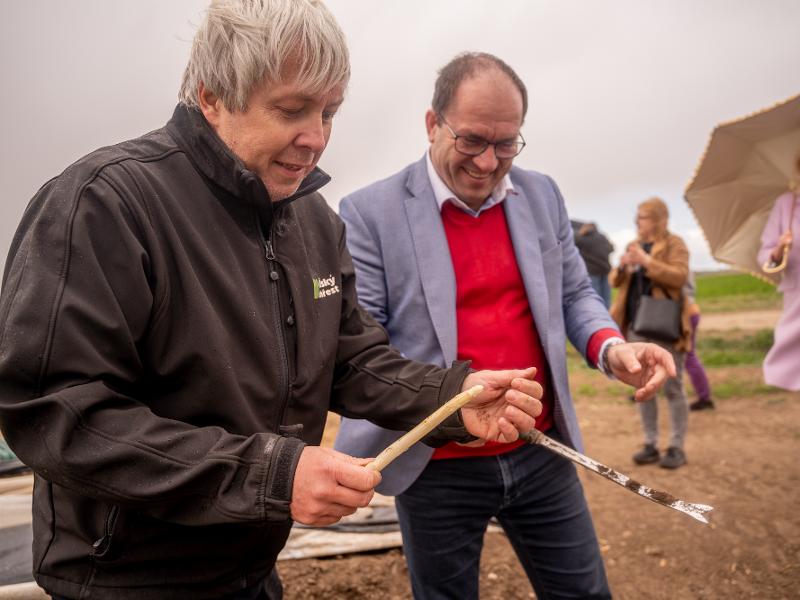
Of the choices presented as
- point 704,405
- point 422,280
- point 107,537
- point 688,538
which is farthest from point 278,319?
point 704,405

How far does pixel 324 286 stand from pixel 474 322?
2.50 ft

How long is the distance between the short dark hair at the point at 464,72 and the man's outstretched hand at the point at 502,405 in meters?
Result: 1.06

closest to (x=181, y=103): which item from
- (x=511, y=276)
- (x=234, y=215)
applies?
(x=234, y=215)

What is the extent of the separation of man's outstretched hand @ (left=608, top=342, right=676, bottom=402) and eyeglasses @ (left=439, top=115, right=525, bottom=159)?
0.76m

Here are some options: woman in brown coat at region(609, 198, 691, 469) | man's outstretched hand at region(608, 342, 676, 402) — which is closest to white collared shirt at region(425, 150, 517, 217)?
man's outstretched hand at region(608, 342, 676, 402)

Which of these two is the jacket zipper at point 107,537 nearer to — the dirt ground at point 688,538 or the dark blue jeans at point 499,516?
the dark blue jeans at point 499,516

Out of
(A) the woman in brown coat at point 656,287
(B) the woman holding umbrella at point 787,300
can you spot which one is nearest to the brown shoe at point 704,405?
(A) the woman in brown coat at point 656,287

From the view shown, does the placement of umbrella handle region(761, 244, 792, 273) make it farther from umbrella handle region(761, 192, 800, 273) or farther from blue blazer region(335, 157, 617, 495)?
blue blazer region(335, 157, 617, 495)

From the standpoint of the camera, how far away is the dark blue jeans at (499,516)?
7.60 feet

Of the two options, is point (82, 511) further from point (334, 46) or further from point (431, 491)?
point (431, 491)

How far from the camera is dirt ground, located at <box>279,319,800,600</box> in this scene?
3.79m

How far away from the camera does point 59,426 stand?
1164mm

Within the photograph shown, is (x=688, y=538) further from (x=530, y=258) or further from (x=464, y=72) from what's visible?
(x=464, y=72)

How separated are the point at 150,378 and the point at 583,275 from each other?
1798 millimetres
